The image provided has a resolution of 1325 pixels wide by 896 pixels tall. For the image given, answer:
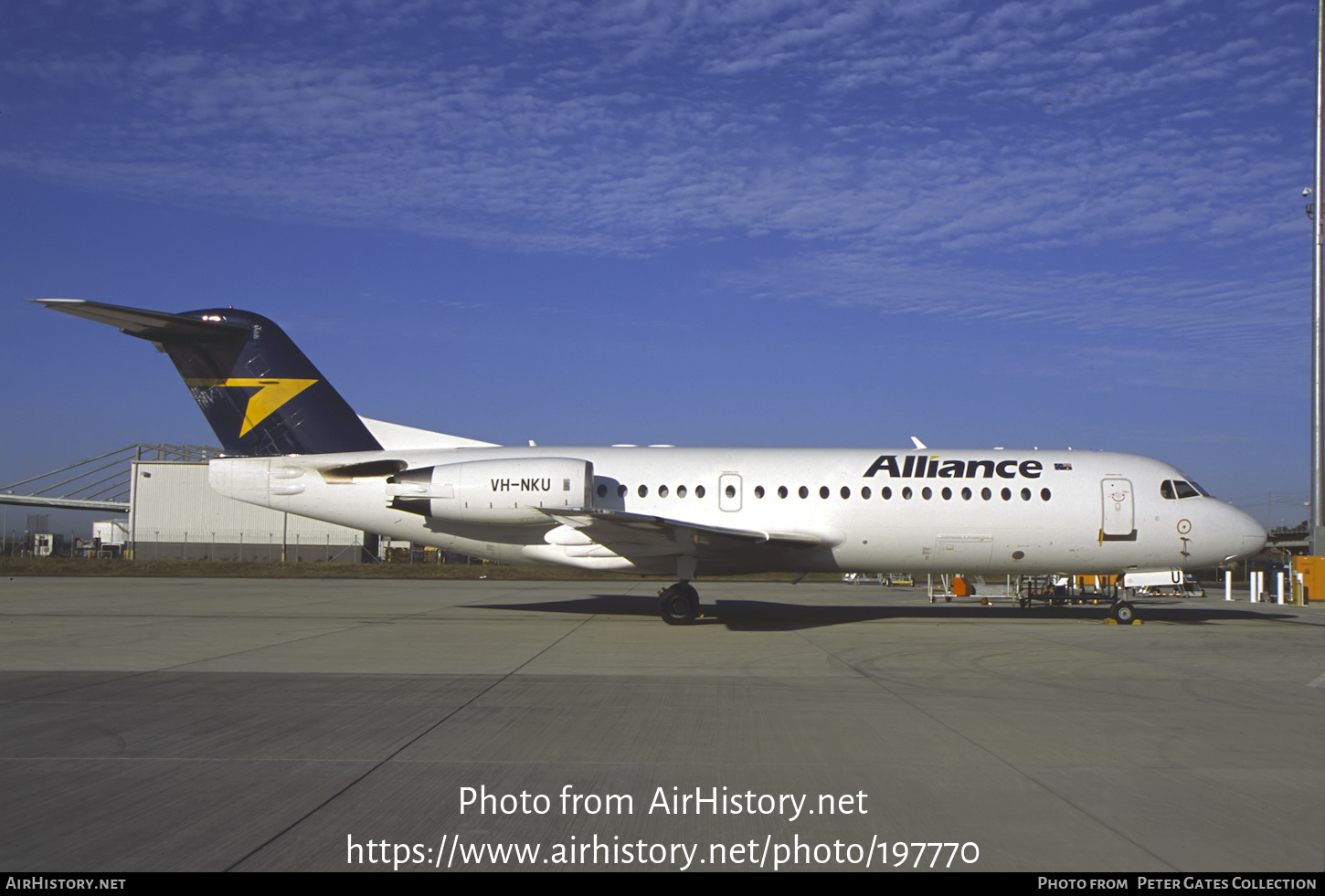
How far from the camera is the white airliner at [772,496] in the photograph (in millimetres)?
17734

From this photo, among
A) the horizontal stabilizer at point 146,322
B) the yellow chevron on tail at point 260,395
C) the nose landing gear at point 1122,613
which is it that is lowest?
the nose landing gear at point 1122,613

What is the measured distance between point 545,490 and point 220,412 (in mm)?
6930

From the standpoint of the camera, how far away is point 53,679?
32.0 ft

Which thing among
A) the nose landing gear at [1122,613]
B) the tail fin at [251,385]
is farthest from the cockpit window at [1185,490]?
the tail fin at [251,385]

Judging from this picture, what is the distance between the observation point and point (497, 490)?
16656 mm

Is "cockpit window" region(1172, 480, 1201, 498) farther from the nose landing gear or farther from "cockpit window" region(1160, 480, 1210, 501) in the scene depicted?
the nose landing gear

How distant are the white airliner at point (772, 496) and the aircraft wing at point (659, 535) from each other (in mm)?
278

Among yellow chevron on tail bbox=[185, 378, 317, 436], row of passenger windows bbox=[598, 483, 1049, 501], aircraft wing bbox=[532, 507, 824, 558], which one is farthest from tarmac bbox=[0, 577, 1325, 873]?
yellow chevron on tail bbox=[185, 378, 317, 436]

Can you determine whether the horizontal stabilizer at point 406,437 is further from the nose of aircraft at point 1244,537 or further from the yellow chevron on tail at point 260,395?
the nose of aircraft at point 1244,537

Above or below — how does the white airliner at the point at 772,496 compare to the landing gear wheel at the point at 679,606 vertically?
above

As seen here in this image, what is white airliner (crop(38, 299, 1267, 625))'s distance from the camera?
1773 cm

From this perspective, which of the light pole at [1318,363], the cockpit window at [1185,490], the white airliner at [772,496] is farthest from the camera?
the light pole at [1318,363]

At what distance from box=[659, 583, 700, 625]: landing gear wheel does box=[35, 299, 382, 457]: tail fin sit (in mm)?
7190

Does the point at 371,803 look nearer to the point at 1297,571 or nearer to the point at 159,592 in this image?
the point at 159,592
